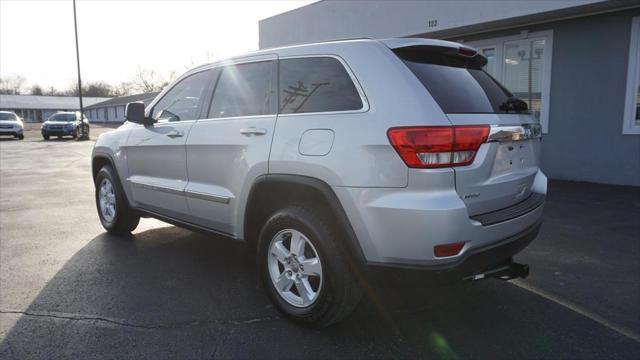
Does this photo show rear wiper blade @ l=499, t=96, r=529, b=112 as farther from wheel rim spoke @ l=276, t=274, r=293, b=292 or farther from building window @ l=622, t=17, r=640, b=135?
building window @ l=622, t=17, r=640, b=135

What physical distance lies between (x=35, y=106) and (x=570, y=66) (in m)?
89.2

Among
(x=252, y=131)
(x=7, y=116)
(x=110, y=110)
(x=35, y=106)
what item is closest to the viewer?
(x=252, y=131)

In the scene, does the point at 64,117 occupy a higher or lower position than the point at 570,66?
lower

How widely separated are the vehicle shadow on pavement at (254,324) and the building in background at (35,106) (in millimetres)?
87493

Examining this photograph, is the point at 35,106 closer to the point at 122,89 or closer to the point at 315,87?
the point at 122,89

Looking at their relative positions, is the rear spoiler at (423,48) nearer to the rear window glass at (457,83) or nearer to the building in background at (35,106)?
the rear window glass at (457,83)

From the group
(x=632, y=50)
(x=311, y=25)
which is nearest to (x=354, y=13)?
(x=311, y=25)

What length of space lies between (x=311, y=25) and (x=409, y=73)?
488 inches

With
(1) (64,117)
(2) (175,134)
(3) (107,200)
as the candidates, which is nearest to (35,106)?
(1) (64,117)

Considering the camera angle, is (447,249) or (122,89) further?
(122,89)

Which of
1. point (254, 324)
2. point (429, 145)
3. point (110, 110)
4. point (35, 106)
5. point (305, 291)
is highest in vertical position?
point (35, 106)

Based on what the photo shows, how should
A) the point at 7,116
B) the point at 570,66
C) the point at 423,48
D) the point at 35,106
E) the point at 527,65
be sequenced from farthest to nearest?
1. the point at 35,106
2. the point at 7,116
3. the point at 527,65
4. the point at 570,66
5. the point at 423,48

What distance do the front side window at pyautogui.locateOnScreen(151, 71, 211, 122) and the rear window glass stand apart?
1981 millimetres

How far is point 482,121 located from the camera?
111 inches
